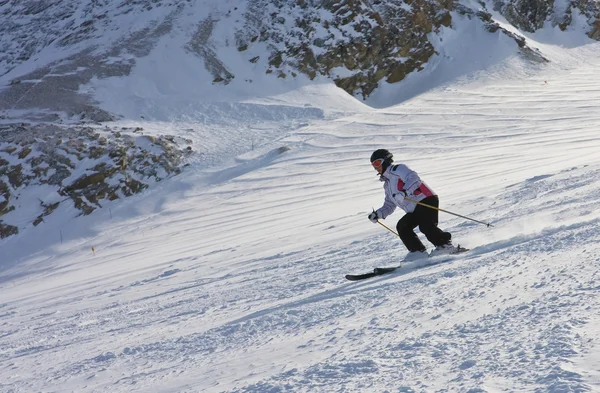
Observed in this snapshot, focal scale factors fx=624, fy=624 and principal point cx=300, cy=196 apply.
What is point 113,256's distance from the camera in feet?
53.2

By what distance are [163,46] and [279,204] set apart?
16359 mm

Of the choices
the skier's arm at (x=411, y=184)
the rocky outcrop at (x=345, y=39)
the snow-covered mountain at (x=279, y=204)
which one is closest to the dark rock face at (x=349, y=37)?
the rocky outcrop at (x=345, y=39)

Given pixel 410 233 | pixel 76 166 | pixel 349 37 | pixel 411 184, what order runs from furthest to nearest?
pixel 349 37
pixel 76 166
pixel 410 233
pixel 411 184

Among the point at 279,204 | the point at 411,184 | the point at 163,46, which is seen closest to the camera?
the point at 411,184

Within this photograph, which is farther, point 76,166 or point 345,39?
point 345,39

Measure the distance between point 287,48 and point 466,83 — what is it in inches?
365

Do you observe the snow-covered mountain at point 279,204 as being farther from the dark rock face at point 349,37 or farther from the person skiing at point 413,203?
the person skiing at point 413,203

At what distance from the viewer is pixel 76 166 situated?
21.7m

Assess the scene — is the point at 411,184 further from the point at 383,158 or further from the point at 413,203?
the point at 383,158

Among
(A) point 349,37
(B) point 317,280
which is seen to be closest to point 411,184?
(B) point 317,280

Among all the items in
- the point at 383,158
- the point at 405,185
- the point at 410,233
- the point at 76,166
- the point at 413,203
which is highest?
the point at 76,166

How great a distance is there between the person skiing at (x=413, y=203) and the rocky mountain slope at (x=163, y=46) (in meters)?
15.1

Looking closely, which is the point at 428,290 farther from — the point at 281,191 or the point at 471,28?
the point at 471,28

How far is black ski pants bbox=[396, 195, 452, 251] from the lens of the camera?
764cm
